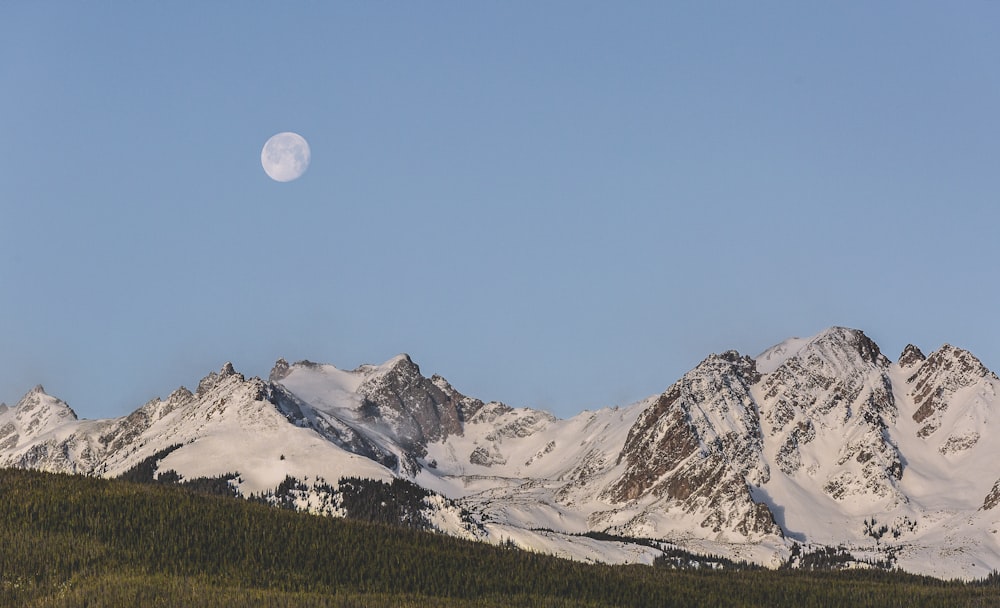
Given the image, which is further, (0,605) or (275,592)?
(275,592)

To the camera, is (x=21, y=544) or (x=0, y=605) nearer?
(x=0, y=605)

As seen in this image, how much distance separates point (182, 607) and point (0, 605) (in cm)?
2460

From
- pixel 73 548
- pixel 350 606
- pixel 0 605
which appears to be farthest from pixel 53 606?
pixel 350 606

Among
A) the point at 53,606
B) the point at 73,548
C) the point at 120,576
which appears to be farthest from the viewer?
the point at 73,548

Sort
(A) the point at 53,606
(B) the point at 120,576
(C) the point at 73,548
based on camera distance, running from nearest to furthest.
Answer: (A) the point at 53,606 → (B) the point at 120,576 → (C) the point at 73,548

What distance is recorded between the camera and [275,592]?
656 ft

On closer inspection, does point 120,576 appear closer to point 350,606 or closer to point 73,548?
point 73,548

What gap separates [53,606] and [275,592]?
4102 centimetres

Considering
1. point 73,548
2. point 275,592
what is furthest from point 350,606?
point 73,548

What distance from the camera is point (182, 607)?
173500 mm

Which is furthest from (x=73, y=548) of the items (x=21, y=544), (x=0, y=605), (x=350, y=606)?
(x=350, y=606)

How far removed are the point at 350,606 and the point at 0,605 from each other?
53.3 m

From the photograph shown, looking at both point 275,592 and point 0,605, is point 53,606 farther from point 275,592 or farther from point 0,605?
point 275,592

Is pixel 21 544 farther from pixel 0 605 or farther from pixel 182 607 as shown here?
pixel 182 607
